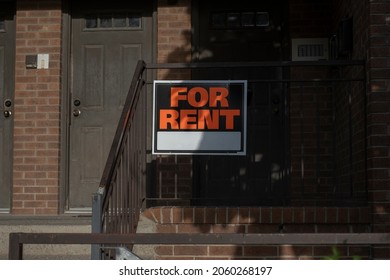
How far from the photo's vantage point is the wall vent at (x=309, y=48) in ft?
23.0

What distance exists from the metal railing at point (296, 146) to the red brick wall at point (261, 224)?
20 centimetres

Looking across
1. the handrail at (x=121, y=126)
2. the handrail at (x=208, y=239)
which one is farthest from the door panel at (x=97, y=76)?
the handrail at (x=208, y=239)

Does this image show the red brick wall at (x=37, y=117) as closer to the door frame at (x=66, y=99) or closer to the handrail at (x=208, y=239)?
the door frame at (x=66, y=99)

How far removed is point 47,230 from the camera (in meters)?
6.13

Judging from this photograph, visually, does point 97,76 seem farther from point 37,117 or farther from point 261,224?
point 261,224

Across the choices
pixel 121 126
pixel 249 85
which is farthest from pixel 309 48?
pixel 121 126

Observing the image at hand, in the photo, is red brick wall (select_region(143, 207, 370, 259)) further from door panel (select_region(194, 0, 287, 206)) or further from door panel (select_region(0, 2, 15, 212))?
door panel (select_region(0, 2, 15, 212))

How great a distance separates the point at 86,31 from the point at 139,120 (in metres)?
2.18

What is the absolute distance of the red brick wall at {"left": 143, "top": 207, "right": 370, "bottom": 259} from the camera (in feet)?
17.4

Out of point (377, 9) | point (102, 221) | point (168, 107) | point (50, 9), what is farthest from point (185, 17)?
point (102, 221)

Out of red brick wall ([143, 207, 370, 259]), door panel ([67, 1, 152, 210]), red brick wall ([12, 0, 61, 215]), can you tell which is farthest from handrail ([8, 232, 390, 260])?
door panel ([67, 1, 152, 210])

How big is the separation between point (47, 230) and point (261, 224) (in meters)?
1.94

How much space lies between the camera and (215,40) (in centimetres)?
727

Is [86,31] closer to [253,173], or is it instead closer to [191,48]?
[191,48]
